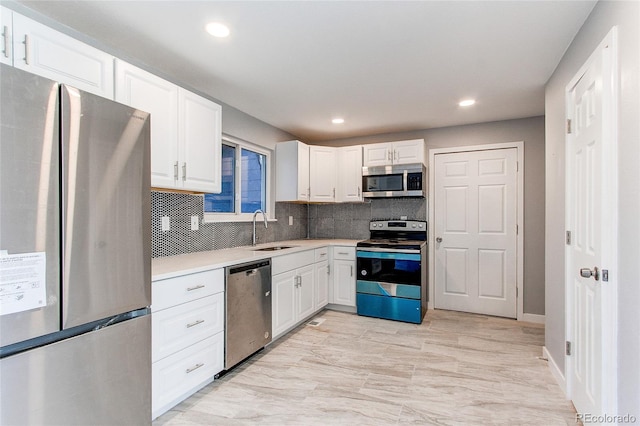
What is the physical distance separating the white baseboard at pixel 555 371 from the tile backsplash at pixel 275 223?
1980 millimetres

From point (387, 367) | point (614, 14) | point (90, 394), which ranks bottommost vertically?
point (387, 367)

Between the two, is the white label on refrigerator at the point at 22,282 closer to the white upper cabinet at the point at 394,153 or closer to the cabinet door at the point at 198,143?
the cabinet door at the point at 198,143

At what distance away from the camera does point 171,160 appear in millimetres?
2227

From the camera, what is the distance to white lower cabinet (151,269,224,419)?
179 cm

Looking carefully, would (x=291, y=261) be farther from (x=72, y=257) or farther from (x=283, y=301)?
(x=72, y=257)

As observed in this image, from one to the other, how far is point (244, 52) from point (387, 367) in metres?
2.61

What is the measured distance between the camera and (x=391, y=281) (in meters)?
3.62

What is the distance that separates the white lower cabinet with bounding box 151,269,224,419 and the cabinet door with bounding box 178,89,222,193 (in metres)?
0.76

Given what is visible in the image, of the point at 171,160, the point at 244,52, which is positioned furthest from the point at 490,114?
the point at 171,160

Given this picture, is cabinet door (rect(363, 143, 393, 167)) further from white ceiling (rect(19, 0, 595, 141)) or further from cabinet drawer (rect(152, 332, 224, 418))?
cabinet drawer (rect(152, 332, 224, 418))

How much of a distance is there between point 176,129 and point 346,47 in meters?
1.34

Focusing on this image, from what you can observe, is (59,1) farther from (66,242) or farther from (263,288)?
(263,288)

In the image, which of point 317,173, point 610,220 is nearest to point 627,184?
point 610,220

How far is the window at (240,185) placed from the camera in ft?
10.6
